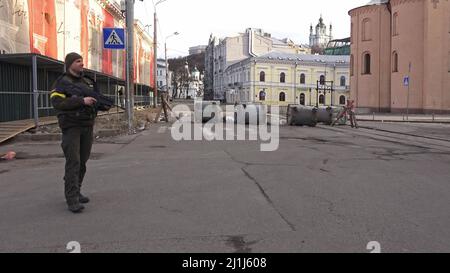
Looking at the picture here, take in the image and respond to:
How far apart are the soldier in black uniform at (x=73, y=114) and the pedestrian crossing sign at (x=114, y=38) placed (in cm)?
1199

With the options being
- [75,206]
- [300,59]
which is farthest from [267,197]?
[300,59]

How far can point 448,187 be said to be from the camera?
8.55m

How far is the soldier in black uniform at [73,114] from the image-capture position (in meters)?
6.20

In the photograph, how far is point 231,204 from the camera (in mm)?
6918

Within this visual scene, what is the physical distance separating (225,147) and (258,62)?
78994 millimetres

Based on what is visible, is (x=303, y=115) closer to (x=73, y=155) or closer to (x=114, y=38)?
(x=114, y=38)

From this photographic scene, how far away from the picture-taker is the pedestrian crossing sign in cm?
1807

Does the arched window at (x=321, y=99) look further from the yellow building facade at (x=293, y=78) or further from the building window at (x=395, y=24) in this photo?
the building window at (x=395, y=24)

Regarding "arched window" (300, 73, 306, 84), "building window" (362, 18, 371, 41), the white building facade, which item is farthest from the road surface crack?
the white building facade

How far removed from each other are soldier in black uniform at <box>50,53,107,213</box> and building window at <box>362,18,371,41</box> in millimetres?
55017

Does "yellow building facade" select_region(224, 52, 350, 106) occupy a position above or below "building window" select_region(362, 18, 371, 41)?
below

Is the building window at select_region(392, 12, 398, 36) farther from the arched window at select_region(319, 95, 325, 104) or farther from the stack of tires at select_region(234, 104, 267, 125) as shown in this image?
the arched window at select_region(319, 95, 325, 104)
